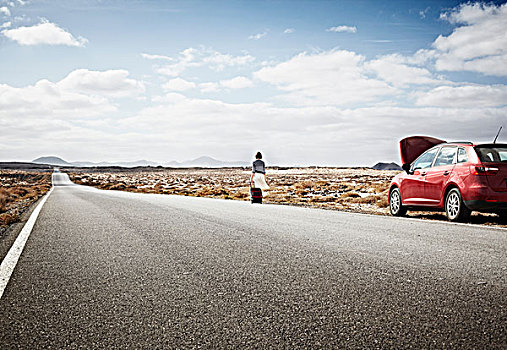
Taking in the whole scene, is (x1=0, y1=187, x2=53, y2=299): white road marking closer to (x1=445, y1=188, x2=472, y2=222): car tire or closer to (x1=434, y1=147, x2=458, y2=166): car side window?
(x1=445, y1=188, x2=472, y2=222): car tire

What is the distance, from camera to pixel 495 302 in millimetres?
3865

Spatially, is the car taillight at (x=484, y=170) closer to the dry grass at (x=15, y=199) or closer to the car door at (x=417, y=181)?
the car door at (x=417, y=181)

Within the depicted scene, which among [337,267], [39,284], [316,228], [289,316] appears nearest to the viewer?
[289,316]

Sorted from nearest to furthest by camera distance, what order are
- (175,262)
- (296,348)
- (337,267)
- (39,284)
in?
(296,348) → (39,284) → (337,267) → (175,262)

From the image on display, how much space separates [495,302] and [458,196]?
663 centimetres

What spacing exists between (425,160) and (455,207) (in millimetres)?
1945

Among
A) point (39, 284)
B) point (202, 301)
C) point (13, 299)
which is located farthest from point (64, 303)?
point (202, 301)

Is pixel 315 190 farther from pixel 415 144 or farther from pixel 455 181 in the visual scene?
pixel 455 181

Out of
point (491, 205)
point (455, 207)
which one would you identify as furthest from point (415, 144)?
point (491, 205)

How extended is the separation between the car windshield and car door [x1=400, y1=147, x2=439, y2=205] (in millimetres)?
1517

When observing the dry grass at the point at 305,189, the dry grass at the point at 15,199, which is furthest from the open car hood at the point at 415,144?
the dry grass at the point at 15,199

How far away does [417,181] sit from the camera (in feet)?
37.7

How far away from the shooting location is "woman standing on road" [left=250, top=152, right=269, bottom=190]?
1691 cm

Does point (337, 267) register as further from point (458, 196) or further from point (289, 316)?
point (458, 196)
